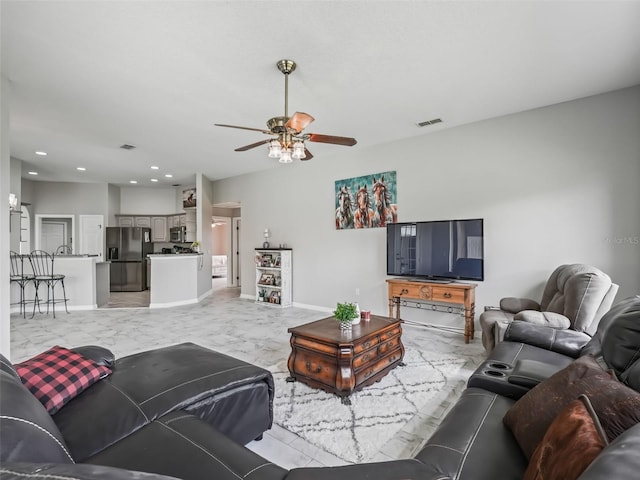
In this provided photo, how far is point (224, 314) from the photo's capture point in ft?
19.2

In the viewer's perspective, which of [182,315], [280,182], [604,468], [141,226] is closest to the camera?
[604,468]

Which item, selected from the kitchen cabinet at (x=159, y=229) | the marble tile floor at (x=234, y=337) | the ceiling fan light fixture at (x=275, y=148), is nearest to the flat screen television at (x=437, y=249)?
the marble tile floor at (x=234, y=337)

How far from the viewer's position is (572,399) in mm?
1176

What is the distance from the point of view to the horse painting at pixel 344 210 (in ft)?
18.5

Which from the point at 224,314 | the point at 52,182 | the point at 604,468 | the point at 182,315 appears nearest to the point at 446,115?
the point at 604,468

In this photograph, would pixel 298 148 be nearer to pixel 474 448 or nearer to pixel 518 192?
pixel 474 448

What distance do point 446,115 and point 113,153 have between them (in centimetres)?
556

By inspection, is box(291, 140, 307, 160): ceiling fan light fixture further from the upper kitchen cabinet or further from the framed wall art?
the upper kitchen cabinet

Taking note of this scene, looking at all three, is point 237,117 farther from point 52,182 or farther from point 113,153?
point 52,182

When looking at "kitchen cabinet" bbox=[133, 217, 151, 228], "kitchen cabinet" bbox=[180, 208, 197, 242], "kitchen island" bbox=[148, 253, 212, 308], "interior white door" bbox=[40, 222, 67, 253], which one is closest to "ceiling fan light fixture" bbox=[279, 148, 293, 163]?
"kitchen island" bbox=[148, 253, 212, 308]

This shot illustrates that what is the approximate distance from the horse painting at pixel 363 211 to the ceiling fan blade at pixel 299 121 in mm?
2870

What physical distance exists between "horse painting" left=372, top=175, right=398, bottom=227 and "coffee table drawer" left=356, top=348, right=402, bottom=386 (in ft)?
7.99

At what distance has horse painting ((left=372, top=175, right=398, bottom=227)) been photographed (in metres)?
5.14

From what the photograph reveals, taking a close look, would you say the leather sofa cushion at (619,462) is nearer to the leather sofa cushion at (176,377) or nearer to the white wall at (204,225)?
the leather sofa cushion at (176,377)
